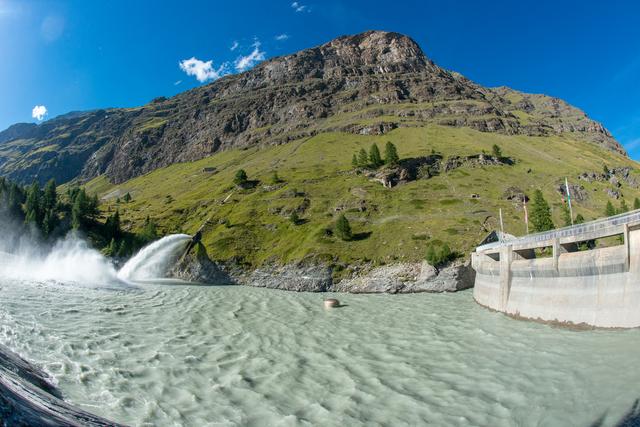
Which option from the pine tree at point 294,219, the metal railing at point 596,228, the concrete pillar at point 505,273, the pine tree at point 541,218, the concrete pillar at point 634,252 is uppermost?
the pine tree at point 541,218

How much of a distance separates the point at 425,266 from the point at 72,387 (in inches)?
2399

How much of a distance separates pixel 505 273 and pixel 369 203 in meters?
71.1

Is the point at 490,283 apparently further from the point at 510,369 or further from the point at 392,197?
the point at 392,197

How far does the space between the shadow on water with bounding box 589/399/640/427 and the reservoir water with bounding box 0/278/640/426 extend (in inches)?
3.9

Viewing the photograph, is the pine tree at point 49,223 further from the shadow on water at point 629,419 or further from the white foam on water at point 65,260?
the shadow on water at point 629,419

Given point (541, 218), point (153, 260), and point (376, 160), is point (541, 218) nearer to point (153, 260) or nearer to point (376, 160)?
point (376, 160)

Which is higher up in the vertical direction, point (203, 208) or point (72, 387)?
point (203, 208)

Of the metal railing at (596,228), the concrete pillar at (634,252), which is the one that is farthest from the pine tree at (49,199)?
the concrete pillar at (634,252)

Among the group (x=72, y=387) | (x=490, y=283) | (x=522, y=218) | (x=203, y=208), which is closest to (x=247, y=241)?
(x=203, y=208)

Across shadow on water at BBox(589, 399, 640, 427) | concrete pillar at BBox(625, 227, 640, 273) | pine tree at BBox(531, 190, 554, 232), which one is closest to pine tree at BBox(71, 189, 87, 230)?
shadow on water at BBox(589, 399, 640, 427)

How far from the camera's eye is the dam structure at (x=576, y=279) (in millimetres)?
26172

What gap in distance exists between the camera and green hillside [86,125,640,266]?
282 ft

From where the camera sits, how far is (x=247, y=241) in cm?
9581

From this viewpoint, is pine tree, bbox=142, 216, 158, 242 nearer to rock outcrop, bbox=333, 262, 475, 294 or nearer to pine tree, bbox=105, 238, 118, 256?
pine tree, bbox=105, 238, 118, 256
